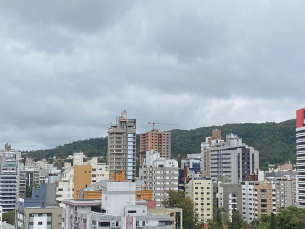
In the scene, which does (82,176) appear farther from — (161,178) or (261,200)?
(261,200)

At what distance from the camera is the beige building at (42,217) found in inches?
2557

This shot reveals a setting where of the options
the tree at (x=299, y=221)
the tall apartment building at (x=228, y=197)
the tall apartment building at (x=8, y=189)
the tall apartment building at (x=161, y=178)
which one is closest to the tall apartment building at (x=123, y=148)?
the tall apartment building at (x=8, y=189)

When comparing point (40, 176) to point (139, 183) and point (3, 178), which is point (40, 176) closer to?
point (3, 178)

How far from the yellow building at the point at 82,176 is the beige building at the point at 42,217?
20.3 meters

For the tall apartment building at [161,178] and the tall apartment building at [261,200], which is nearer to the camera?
the tall apartment building at [161,178]

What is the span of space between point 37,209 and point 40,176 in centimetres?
9878

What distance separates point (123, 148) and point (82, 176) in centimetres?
3028

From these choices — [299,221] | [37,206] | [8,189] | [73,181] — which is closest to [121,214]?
[299,221]

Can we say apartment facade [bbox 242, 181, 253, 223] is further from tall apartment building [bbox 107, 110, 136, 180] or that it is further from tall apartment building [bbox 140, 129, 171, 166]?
tall apartment building [bbox 140, 129, 171, 166]

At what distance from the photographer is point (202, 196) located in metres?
88.8

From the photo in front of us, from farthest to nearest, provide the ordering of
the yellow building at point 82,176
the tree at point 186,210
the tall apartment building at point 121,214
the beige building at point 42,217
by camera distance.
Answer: the yellow building at point 82,176, the tree at point 186,210, the beige building at point 42,217, the tall apartment building at point 121,214

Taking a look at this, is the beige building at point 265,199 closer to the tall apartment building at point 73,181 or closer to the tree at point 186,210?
the tree at point 186,210

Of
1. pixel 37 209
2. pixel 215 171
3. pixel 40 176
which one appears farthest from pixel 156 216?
pixel 40 176

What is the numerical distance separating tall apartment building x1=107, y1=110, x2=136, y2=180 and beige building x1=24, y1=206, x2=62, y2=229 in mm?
49653
